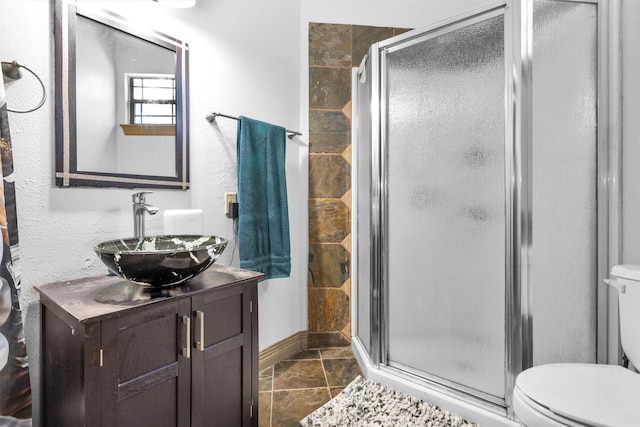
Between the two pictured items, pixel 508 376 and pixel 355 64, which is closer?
pixel 508 376

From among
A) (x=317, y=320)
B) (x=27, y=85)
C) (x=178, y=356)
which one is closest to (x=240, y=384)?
(x=178, y=356)

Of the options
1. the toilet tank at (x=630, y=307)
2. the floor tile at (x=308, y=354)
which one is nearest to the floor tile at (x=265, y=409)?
the floor tile at (x=308, y=354)

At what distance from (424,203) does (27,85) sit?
66.6 inches

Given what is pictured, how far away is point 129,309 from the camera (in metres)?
0.91

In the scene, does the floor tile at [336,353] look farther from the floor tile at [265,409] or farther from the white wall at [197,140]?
the floor tile at [265,409]

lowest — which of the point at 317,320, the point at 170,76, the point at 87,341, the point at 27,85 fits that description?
the point at 317,320

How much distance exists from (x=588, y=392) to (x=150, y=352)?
1.39m

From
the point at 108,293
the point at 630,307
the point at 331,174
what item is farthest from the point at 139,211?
the point at 630,307

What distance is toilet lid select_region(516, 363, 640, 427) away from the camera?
36.3 inches

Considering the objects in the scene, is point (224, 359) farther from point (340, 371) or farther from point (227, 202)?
point (340, 371)

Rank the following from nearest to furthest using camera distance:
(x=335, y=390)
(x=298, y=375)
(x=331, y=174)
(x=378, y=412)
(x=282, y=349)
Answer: (x=378, y=412), (x=335, y=390), (x=298, y=375), (x=282, y=349), (x=331, y=174)

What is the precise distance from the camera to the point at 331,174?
7.41 ft

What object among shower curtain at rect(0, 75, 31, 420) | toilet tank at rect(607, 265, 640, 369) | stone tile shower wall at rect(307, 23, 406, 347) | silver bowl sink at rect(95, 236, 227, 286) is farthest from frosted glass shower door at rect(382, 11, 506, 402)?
shower curtain at rect(0, 75, 31, 420)

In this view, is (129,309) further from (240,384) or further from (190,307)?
(240,384)
